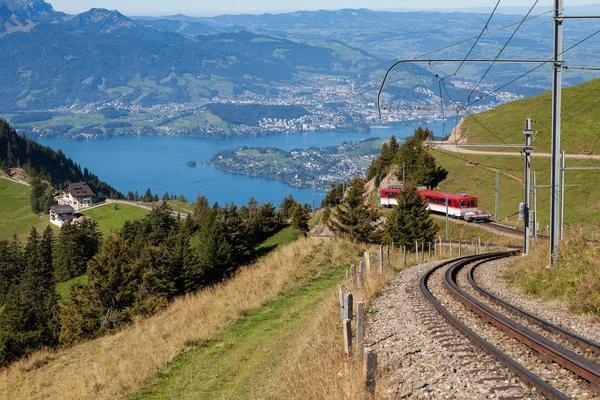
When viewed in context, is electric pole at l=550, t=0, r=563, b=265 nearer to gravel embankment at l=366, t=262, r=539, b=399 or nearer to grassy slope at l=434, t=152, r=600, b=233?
gravel embankment at l=366, t=262, r=539, b=399

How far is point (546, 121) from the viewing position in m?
73.4

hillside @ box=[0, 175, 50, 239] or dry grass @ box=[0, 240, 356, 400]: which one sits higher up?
dry grass @ box=[0, 240, 356, 400]

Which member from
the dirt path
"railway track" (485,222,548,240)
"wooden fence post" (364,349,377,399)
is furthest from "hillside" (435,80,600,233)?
"wooden fence post" (364,349,377,399)

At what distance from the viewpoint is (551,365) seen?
315 inches

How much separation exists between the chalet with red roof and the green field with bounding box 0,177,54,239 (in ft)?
26.3

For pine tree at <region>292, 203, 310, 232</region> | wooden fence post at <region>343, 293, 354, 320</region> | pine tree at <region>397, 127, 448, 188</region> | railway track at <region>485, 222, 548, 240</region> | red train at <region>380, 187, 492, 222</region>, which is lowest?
pine tree at <region>292, 203, 310, 232</region>

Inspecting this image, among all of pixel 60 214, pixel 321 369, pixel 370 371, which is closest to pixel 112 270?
pixel 321 369

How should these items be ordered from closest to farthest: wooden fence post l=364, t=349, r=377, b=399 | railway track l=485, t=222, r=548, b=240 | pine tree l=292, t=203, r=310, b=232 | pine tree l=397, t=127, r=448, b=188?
wooden fence post l=364, t=349, r=377, b=399 → railway track l=485, t=222, r=548, b=240 → pine tree l=397, t=127, r=448, b=188 → pine tree l=292, t=203, r=310, b=232

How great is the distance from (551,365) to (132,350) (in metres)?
10.9

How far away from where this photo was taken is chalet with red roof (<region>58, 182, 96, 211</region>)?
155250 mm

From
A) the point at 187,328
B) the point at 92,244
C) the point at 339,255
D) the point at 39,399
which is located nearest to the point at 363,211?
the point at 339,255

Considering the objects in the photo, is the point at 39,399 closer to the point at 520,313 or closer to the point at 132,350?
the point at 132,350

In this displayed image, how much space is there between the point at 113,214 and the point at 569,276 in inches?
5500

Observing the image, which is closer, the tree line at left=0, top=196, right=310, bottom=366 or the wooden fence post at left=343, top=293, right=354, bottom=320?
the wooden fence post at left=343, top=293, right=354, bottom=320
